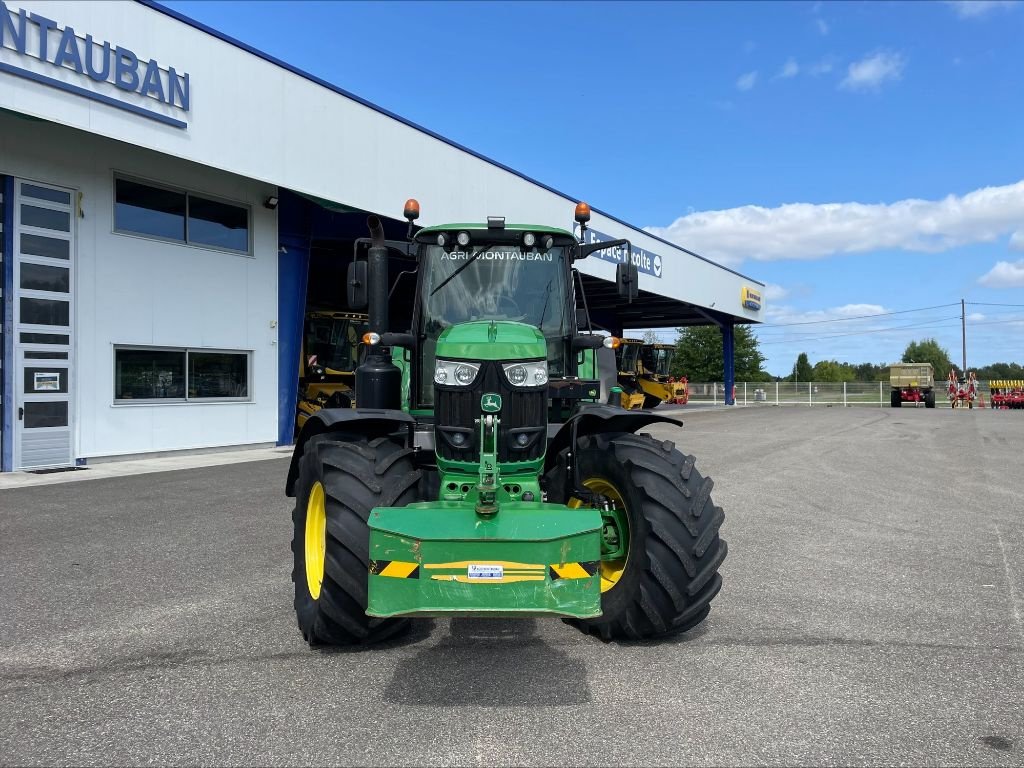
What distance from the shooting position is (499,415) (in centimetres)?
387

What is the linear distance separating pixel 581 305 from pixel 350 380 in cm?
1384

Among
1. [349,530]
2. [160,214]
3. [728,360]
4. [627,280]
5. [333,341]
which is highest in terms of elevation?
[160,214]

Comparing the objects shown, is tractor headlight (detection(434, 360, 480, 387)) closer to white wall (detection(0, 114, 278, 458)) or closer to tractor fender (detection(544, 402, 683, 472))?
tractor fender (detection(544, 402, 683, 472))

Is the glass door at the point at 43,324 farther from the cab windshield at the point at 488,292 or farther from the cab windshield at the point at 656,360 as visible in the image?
the cab windshield at the point at 656,360

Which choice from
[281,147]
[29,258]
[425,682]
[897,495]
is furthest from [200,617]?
[281,147]

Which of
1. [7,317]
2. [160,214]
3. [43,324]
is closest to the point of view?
[7,317]

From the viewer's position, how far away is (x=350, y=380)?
18219mm

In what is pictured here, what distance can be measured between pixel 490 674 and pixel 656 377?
3135 centimetres

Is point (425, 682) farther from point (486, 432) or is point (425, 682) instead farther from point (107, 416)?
point (107, 416)

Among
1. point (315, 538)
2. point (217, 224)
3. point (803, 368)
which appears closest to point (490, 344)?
point (315, 538)

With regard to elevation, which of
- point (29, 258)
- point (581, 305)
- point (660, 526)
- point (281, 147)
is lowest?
point (660, 526)

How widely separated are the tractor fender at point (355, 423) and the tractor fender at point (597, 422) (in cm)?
88

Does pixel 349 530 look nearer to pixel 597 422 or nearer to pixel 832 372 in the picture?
pixel 597 422

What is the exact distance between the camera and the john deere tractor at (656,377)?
33.3 metres
